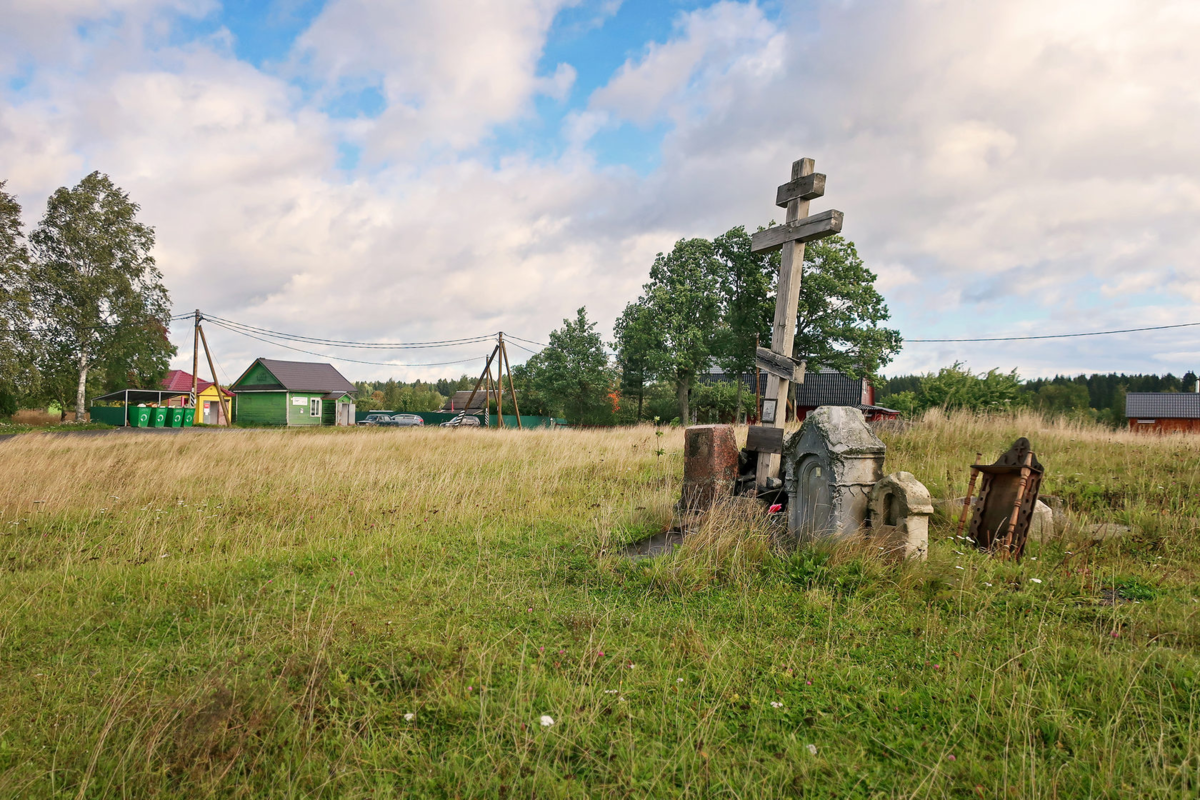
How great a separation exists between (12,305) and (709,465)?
1096 inches

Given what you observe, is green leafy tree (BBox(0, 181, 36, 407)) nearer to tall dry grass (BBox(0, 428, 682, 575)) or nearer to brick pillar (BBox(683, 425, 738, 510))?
tall dry grass (BBox(0, 428, 682, 575))

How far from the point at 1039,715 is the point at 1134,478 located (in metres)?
7.08

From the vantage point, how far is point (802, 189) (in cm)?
676

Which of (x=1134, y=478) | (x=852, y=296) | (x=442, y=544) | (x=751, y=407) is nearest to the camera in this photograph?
(x=442, y=544)

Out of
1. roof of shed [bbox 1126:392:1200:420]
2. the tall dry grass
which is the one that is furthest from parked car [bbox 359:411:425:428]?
roof of shed [bbox 1126:392:1200:420]

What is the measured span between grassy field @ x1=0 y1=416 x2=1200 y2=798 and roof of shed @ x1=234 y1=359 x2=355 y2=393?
39828 mm

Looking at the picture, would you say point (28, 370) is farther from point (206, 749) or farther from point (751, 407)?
point (751, 407)

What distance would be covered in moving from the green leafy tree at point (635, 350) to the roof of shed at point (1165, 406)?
3752cm

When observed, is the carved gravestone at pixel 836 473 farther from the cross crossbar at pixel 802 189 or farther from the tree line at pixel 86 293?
the tree line at pixel 86 293

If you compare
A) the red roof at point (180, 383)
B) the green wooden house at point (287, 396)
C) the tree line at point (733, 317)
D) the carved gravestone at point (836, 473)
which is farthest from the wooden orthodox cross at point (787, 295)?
the red roof at point (180, 383)

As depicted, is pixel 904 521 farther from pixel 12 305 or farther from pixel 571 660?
pixel 12 305

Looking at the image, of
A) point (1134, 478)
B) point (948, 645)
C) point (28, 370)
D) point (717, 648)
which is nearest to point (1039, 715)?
point (948, 645)

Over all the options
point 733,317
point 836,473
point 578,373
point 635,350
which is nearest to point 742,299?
point 733,317

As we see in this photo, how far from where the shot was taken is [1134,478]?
7.49 meters
